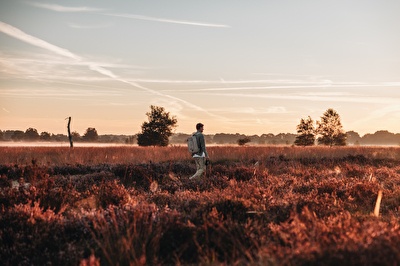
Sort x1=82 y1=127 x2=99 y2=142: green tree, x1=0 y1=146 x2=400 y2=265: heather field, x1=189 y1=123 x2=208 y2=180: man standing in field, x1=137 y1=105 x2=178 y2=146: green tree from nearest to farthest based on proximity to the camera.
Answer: x1=0 y1=146 x2=400 y2=265: heather field
x1=189 y1=123 x2=208 y2=180: man standing in field
x1=137 y1=105 x2=178 y2=146: green tree
x1=82 y1=127 x2=99 y2=142: green tree

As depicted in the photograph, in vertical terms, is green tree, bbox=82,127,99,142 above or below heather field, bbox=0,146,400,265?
above

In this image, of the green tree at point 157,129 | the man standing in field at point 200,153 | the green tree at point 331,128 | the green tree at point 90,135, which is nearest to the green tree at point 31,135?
the green tree at point 90,135

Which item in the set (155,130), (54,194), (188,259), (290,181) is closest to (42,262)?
(188,259)

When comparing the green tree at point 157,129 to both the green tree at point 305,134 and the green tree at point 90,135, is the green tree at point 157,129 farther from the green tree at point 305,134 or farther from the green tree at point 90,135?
the green tree at point 90,135

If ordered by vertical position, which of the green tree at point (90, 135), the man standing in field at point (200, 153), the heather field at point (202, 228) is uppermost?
the green tree at point (90, 135)

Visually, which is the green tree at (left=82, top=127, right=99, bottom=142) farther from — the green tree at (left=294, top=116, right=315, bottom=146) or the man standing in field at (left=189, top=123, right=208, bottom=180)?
the man standing in field at (left=189, top=123, right=208, bottom=180)

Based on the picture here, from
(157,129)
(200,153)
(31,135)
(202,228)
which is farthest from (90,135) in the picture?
(202,228)

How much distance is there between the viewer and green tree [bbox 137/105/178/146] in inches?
1909

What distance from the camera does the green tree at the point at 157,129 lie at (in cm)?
4850

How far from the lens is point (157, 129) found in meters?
49.0

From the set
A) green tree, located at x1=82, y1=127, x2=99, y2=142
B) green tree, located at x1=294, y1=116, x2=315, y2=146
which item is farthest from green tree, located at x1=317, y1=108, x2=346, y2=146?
green tree, located at x1=82, y1=127, x2=99, y2=142

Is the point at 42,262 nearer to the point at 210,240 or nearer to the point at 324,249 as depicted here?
the point at 210,240

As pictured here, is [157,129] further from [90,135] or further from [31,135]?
[31,135]

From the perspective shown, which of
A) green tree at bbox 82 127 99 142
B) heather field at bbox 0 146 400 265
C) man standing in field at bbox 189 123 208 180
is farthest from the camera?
green tree at bbox 82 127 99 142
